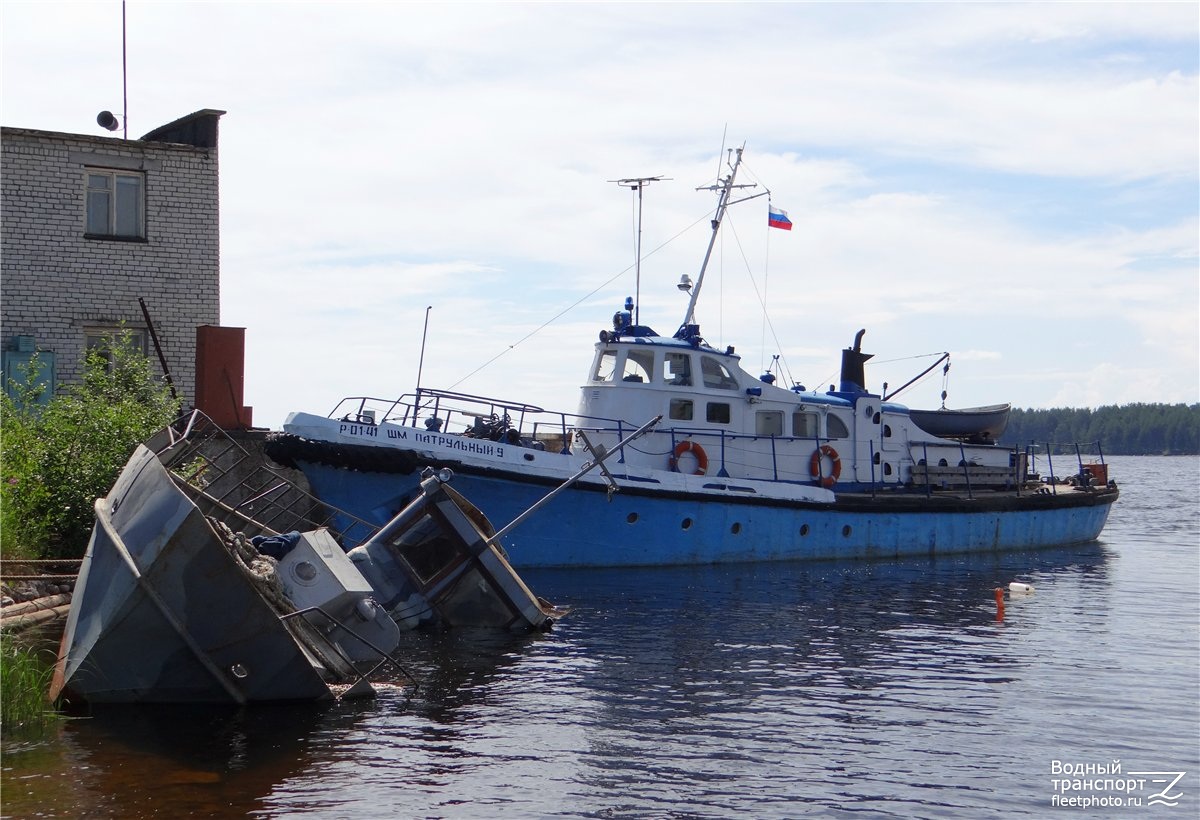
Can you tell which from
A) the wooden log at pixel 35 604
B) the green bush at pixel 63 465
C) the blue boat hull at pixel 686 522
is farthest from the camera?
the blue boat hull at pixel 686 522

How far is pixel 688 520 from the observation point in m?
21.5

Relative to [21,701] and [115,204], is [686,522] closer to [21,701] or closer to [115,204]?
[115,204]

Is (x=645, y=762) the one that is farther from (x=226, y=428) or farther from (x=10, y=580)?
(x=226, y=428)

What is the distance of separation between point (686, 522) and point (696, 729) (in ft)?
34.0

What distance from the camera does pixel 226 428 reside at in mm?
19656

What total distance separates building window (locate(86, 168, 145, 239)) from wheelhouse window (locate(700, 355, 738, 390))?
1055 cm

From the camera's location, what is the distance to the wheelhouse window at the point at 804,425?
24.0m

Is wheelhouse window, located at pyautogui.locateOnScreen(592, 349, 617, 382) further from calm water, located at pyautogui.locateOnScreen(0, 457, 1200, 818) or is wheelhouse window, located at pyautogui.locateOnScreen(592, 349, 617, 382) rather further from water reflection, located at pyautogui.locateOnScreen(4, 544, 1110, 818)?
water reflection, located at pyautogui.locateOnScreen(4, 544, 1110, 818)

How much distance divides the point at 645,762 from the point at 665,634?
18.6ft

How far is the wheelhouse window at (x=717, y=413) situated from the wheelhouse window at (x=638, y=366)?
1.34m

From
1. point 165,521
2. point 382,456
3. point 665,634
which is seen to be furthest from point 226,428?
point 165,521

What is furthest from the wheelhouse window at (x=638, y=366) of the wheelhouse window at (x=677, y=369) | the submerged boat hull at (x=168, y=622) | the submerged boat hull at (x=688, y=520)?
the submerged boat hull at (x=168, y=622)

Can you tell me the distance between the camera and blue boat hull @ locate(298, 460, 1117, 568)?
62.5ft

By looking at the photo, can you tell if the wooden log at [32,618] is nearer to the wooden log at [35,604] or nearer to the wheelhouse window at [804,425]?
the wooden log at [35,604]
